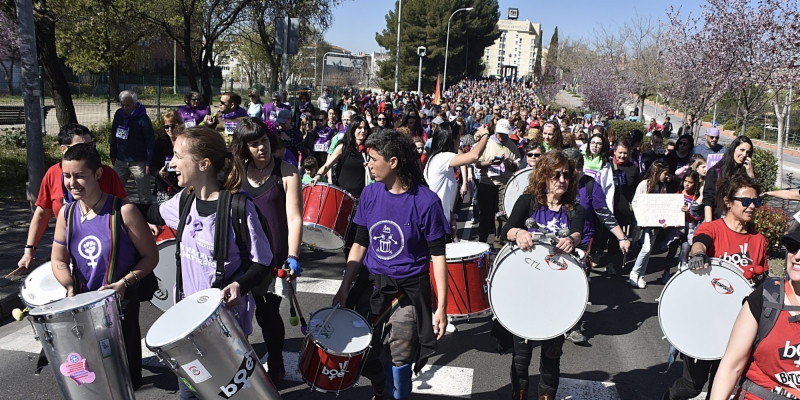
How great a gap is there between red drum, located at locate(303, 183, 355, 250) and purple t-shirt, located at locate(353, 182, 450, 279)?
255 cm

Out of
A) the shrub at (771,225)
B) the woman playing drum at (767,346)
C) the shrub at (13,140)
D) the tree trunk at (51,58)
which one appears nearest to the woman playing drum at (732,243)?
the woman playing drum at (767,346)

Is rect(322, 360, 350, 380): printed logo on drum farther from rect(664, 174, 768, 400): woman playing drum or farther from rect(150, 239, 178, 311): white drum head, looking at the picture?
rect(664, 174, 768, 400): woman playing drum

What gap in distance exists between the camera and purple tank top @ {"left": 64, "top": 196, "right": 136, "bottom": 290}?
3727 mm

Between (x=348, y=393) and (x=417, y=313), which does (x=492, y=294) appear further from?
(x=348, y=393)

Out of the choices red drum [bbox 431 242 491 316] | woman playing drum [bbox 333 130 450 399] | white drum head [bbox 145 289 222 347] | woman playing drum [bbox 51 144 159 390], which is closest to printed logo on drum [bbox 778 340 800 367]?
woman playing drum [bbox 333 130 450 399]

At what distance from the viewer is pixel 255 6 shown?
20.5 metres

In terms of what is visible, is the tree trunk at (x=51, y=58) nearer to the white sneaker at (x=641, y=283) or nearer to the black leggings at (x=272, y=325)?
the black leggings at (x=272, y=325)

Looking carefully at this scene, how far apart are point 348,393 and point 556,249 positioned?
6.14 feet

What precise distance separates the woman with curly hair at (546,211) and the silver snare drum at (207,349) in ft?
6.13

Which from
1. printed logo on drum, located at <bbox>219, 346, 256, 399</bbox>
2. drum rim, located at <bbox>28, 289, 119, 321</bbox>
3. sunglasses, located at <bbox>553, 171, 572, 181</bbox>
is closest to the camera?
printed logo on drum, located at <bbox>219, 346, 256, 399</bbox>

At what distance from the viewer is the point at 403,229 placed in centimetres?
374

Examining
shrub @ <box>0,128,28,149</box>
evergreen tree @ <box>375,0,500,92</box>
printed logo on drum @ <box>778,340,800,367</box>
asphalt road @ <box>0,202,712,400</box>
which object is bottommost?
asphalt road @ <box>0,202,712,400</box>

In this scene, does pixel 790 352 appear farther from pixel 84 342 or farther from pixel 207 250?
pixel 84 342

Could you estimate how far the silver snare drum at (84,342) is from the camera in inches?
120
